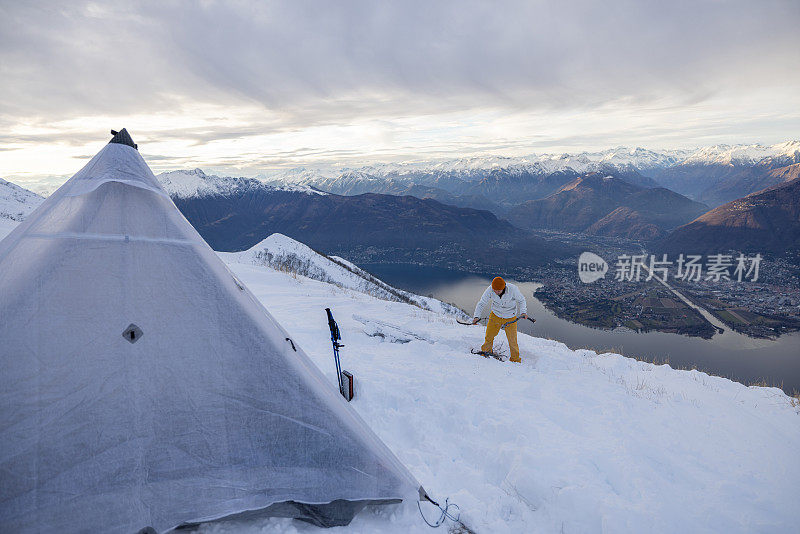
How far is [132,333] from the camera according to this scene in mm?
3156

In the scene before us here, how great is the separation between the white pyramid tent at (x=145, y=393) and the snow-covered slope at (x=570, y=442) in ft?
1.61

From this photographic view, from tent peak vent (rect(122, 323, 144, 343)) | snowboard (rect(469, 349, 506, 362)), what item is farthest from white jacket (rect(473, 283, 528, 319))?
tent peak vent (rect(122, 323, 144, 343))

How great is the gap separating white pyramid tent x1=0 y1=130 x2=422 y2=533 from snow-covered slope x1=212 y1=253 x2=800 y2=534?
490 mm

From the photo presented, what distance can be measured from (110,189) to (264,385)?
2.65 meters

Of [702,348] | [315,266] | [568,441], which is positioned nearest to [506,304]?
[568,441]

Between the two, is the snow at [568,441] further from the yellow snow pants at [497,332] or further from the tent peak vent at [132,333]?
the tent peak vent at [132,333]

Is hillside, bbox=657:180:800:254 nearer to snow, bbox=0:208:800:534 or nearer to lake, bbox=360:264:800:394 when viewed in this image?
lake, bbox=360:264:800:394

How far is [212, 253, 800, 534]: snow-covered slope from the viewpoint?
371 cm

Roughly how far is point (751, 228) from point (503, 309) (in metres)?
216

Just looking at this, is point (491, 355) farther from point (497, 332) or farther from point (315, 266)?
point (315, 266)

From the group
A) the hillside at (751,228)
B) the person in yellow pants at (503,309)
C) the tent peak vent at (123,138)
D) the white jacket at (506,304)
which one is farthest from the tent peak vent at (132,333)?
the hillside at (751,228)

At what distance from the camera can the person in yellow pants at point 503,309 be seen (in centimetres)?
828

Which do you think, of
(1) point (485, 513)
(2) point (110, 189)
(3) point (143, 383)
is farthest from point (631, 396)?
(2) point (110, 189)

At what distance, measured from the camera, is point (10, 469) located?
8.87 feet
